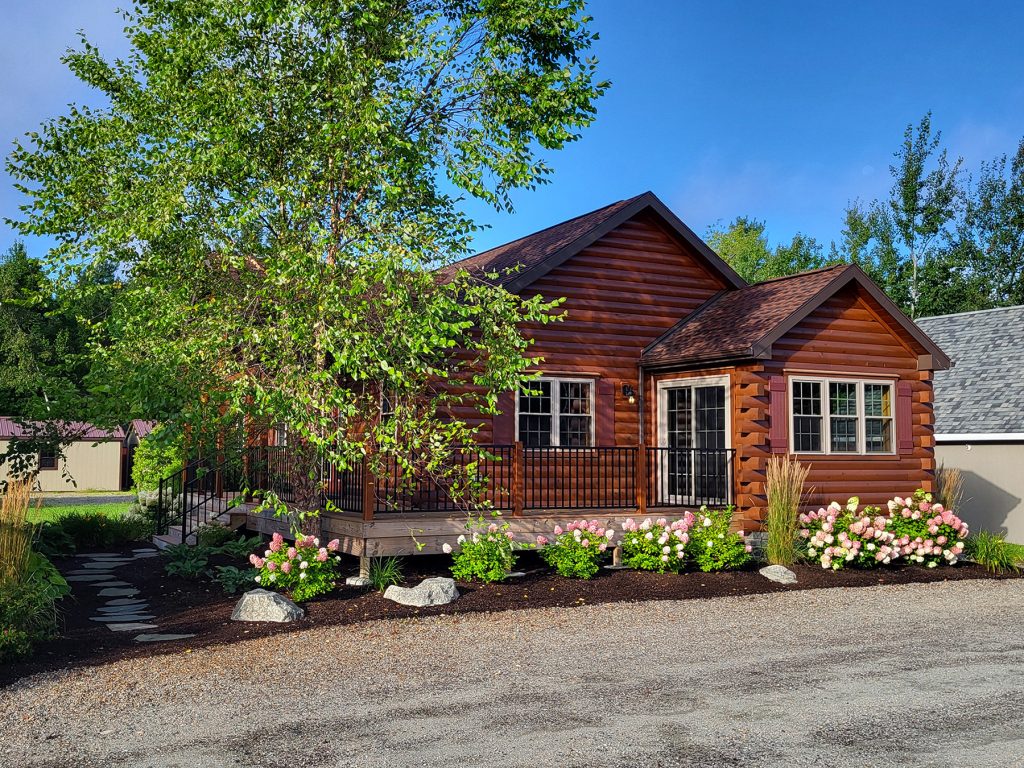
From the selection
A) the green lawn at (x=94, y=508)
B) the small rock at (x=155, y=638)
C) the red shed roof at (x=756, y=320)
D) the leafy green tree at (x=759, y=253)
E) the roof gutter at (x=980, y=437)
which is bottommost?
the green lawn at (x=94, y=508)

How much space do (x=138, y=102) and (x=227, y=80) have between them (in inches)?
64.4

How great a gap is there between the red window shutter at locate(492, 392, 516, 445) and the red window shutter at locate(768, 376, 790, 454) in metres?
4.09

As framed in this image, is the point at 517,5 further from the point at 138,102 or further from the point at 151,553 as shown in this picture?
the point at 151,553

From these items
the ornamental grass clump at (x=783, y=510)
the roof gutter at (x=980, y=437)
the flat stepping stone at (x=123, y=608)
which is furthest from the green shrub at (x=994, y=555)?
the flat stepping stone at (x=123, y=608)

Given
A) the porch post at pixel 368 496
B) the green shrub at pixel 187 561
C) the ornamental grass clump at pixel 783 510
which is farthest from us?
the ornamental grass clump at pixel 783 510

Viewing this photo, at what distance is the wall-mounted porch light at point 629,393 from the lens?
15844mm

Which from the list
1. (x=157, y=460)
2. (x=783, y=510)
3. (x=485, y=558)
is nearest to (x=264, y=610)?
(x=485, y=558)

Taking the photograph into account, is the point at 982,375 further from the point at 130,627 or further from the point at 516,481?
the point at 130,627

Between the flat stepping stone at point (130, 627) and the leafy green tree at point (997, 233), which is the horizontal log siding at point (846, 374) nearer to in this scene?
the flat stepping stone at point (130, 627)

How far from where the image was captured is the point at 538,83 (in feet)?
39.5

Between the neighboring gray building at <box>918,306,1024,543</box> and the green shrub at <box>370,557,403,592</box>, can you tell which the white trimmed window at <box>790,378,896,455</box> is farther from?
the green shrub at <box>370,557,403,592</box>

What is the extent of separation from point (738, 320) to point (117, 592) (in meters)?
10.3

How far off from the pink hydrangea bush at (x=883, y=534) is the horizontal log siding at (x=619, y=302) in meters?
3.67

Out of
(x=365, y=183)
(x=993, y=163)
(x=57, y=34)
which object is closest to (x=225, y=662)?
(x=365, y=183)
